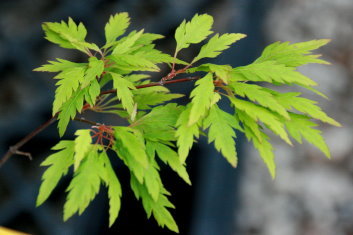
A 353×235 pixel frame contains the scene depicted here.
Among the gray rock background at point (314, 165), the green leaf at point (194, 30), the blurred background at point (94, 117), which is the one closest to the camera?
the green leaf at point (194, 30)

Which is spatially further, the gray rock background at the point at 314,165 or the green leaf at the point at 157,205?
the gray rock background at the point at 314,165

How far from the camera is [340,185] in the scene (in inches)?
82.5

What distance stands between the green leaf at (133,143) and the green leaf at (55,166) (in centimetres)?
6

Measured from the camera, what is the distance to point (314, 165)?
208 cm

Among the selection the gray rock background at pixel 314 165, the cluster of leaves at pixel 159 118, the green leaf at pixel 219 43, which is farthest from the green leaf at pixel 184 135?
the gray rock background at pixel 314 165

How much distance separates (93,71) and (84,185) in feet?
0.46

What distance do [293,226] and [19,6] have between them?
138 cm

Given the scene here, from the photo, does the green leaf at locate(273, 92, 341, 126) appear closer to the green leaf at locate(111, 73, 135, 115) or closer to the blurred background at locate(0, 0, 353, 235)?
the green leaf at locate(111, 73, 135, 115)

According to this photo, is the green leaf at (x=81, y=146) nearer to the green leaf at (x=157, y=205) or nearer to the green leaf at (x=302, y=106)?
the green leaf at (x=157, y=205)

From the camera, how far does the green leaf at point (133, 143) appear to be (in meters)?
0.58

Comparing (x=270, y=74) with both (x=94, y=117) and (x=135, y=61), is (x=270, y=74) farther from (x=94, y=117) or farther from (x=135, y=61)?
(x=94, y=117)

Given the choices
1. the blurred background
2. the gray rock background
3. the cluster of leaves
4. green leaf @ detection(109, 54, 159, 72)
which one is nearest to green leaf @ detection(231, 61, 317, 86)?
the cluster of leaves

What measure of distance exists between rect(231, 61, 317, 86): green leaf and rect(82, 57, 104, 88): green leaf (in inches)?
6.5

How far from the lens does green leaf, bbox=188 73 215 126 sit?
58cm
